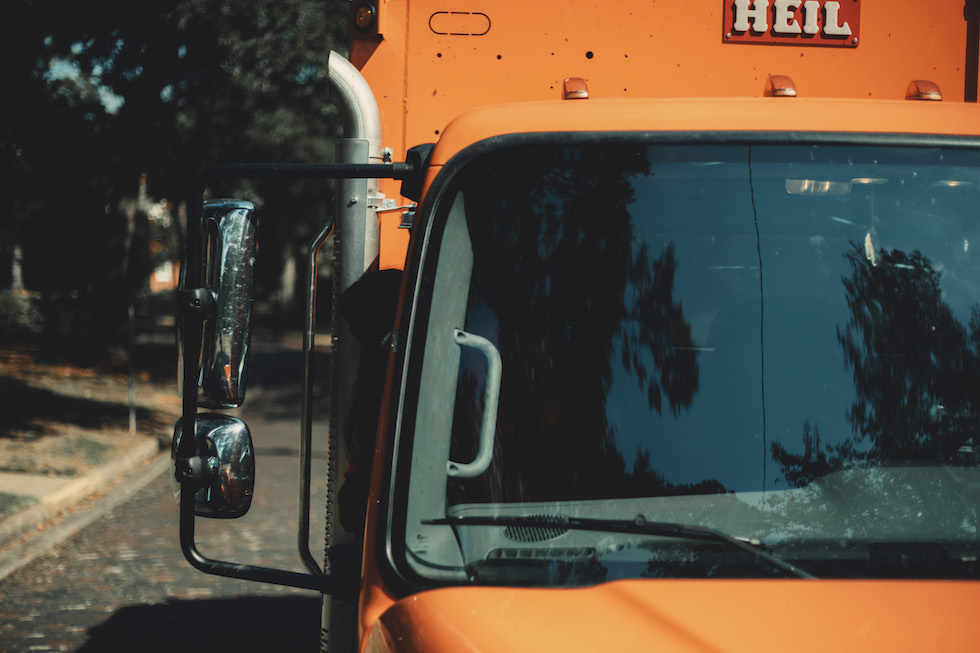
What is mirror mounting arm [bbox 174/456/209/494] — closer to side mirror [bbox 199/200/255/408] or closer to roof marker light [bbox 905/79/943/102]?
side mirror [bbox 199/200/255/408]

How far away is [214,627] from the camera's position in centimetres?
607

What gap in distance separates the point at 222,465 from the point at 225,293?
389mm

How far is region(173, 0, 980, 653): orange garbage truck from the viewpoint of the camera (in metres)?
1.84

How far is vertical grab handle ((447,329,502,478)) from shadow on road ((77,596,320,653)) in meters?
4.04

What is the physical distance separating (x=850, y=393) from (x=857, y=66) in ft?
4.87

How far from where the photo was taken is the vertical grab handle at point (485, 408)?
78.7 inches

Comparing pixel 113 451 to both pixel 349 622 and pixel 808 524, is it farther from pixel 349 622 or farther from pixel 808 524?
pixel 808 524

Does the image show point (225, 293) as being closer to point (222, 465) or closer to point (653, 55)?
point (222, 465)

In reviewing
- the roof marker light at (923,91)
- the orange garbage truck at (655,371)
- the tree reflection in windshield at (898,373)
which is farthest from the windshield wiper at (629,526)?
the roof marker light at (923,91)

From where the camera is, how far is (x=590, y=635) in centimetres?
161

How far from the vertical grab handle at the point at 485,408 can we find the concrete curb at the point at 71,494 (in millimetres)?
7082

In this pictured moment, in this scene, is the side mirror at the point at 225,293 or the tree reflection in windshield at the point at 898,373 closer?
the tree reflection in windshield at the point at 898,373

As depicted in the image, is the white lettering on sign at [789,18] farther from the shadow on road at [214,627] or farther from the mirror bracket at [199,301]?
the shadow on road at [214,627]

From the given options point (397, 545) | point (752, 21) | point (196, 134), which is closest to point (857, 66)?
point (752, 21)
